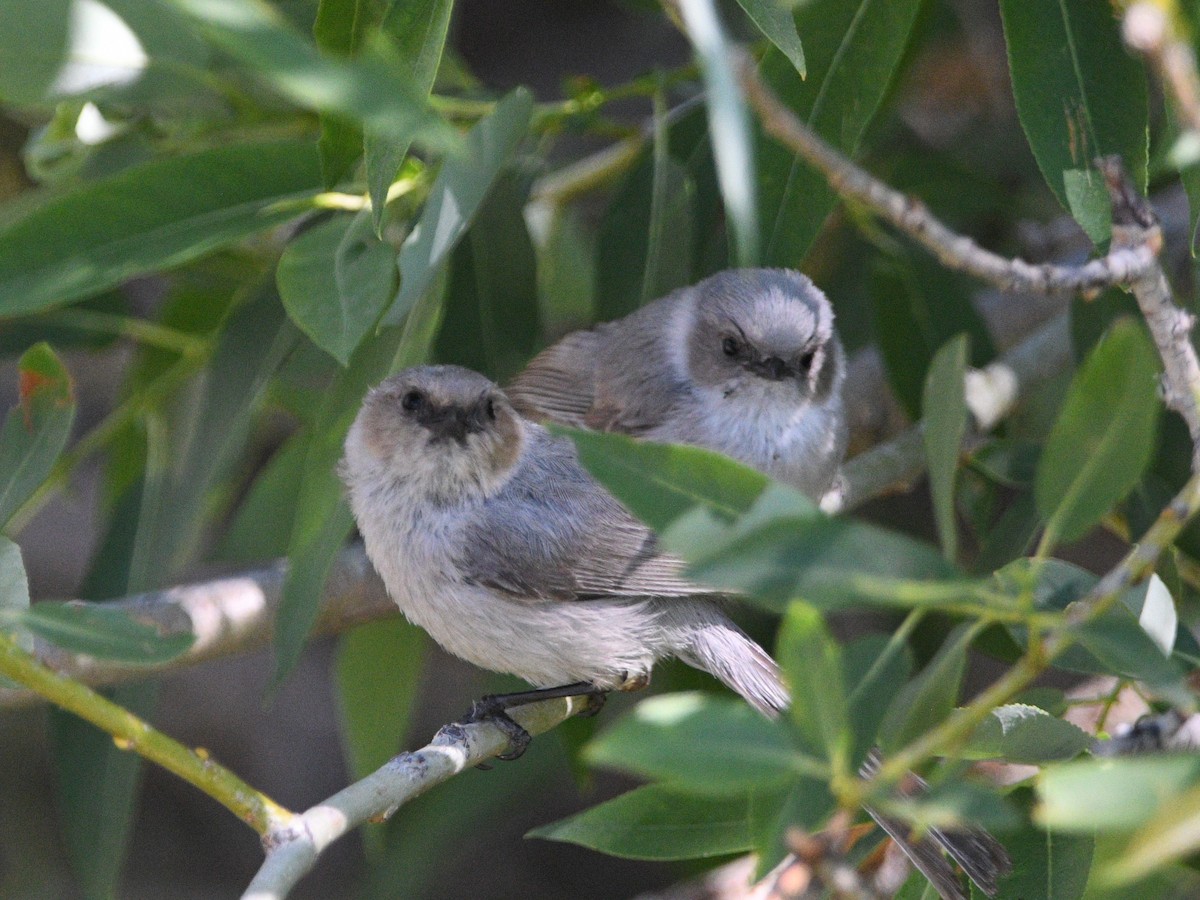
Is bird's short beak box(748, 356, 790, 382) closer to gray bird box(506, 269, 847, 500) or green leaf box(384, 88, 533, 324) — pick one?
gray bird box(506, 269, 847, 500)

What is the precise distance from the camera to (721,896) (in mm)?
2064

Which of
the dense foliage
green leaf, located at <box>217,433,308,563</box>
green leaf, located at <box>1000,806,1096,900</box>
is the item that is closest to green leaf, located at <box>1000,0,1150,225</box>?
the dense foliage

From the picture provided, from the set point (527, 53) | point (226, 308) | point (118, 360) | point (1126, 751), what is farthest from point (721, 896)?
point (527, 53)

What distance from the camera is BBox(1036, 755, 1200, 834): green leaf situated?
32.9 inches

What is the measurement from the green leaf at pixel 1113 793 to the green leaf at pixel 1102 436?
244 millimetres

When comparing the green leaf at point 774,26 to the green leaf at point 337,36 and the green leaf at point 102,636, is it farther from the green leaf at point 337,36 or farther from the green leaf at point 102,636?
the green leaf at point 102,636

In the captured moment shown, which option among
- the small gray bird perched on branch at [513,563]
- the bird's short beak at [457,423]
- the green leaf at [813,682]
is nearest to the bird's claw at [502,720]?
the small gray bird perched on branch at [513,563]

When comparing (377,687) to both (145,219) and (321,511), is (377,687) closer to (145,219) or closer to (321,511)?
(321,511)

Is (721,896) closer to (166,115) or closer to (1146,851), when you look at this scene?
(1146,851)

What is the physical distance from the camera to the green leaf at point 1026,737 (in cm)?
133

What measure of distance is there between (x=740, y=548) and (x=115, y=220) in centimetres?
136

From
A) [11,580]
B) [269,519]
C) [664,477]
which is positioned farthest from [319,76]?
[269,519]

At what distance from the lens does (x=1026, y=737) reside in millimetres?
1355

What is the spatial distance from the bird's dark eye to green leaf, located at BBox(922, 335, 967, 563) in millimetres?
982
